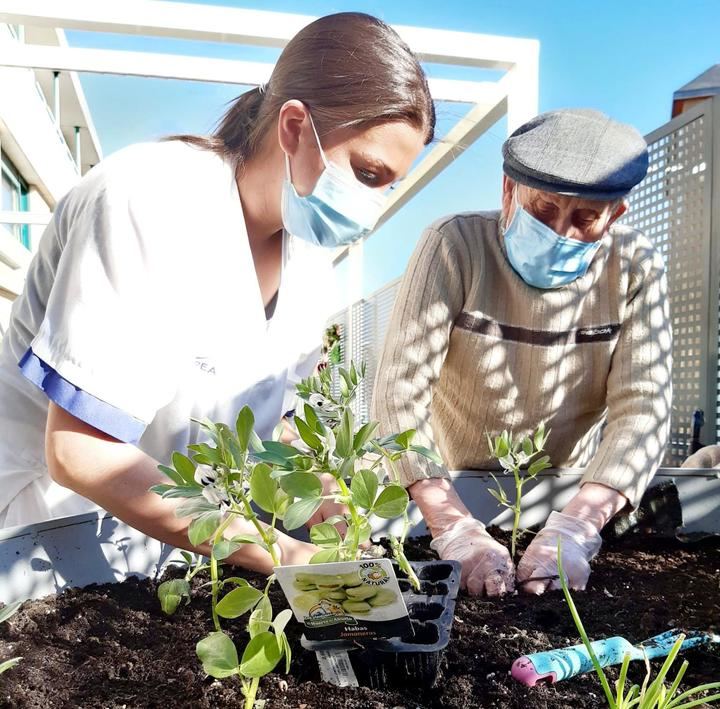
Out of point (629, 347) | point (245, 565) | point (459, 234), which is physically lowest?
point (245, 565)

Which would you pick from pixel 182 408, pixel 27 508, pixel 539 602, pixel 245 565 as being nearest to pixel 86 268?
pixel 182 408

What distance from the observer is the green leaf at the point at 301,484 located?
49 cm

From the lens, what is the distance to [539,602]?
2.71 ft

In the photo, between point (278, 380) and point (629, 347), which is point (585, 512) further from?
point (278, 380)

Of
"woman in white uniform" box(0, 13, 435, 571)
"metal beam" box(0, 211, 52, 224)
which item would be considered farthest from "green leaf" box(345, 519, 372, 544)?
"metal beam" box(0, 211, 52, 224)

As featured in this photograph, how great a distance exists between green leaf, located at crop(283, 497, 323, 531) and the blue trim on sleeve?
429mm

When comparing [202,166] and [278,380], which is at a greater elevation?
[202,166]

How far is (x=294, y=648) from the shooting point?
0.66 meters

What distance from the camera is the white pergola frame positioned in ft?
8.95

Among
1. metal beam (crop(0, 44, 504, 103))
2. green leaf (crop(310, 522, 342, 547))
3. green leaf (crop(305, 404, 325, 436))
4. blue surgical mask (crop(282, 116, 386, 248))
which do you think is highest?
metal beam (crop(0, 44, 504, 103))

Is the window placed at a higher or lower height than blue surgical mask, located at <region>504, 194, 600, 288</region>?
higher

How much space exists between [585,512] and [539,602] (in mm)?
342

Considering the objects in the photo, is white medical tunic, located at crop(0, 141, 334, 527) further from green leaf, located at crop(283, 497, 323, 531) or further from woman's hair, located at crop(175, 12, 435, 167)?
green leaf, located at crop(283, 497, 323, 531)

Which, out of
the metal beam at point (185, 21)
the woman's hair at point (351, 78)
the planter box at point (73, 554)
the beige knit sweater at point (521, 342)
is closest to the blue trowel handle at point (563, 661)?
the planter box at point (73, 554)
